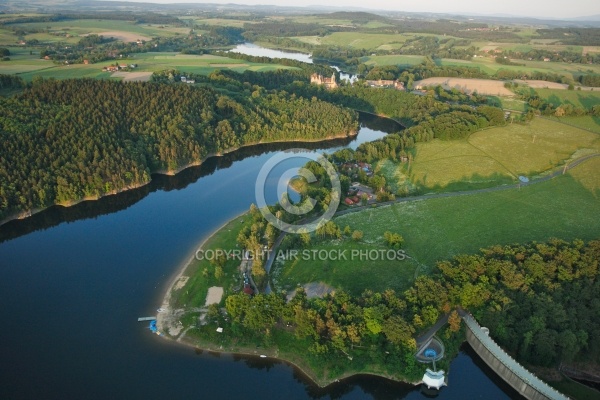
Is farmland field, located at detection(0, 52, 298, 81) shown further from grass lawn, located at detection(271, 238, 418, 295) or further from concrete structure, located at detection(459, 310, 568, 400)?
concrete structure, located at detection(459, 310, 568, 400)

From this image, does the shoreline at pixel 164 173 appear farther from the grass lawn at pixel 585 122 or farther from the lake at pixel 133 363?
the grass lawn at pixel 585 122

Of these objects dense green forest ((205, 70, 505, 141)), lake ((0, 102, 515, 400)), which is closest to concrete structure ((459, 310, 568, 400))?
lake ((0, 102, 515, 400))

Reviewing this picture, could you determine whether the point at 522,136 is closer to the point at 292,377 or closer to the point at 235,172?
the point at 235,172

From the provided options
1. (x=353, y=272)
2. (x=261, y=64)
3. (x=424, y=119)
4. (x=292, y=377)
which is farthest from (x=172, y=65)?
(x=292, y=377)

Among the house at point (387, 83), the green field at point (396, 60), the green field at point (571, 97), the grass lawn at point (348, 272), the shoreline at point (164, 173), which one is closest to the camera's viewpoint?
the grass lawn at point (348, 272)

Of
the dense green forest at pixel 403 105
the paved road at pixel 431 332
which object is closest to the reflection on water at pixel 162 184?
the dense green forest at pixel 403 105

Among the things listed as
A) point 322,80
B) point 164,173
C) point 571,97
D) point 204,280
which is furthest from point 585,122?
point 204,280
